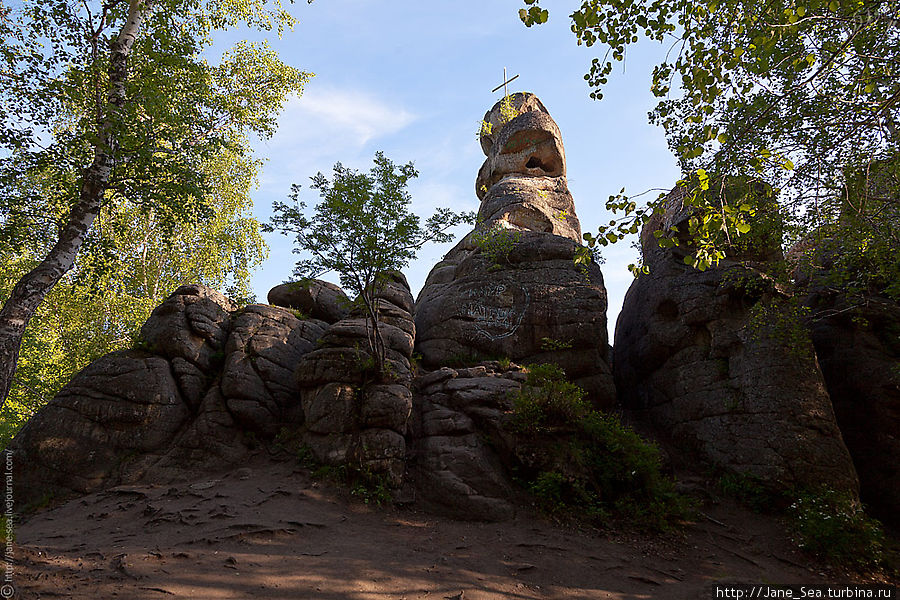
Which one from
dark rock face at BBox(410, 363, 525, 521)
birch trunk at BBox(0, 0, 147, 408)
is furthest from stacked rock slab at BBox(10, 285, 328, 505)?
birch trunk at BBox(0, 0, 147, 408)

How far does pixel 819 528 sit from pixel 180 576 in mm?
11841

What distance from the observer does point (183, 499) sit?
32.7 feet

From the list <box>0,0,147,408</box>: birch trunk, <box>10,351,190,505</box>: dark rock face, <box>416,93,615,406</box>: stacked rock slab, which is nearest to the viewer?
<box>0,0,147,408</box>: birch trunk

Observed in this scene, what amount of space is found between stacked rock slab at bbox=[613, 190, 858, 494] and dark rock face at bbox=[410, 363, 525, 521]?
548 centimetres

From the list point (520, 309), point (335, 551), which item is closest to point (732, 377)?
point (520, 309)

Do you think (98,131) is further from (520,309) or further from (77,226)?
(520,309)

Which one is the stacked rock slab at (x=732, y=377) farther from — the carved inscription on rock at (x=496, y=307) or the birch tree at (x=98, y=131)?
the birch tree at (x=98, y=131)

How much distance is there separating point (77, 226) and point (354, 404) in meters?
7.05

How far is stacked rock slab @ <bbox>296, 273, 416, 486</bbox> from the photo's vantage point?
1117cm

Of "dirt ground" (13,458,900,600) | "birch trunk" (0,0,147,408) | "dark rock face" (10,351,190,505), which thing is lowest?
"dirt ground" (13,458,900,600)

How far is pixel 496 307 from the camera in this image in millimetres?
17219

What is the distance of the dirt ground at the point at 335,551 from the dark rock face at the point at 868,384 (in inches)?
177

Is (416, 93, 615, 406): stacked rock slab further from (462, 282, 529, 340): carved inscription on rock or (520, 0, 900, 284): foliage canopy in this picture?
(520, 0, 900, 284): foliage canopy

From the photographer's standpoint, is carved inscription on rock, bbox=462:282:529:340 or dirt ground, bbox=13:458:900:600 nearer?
dirt ground, bbox=13:458:900:600
